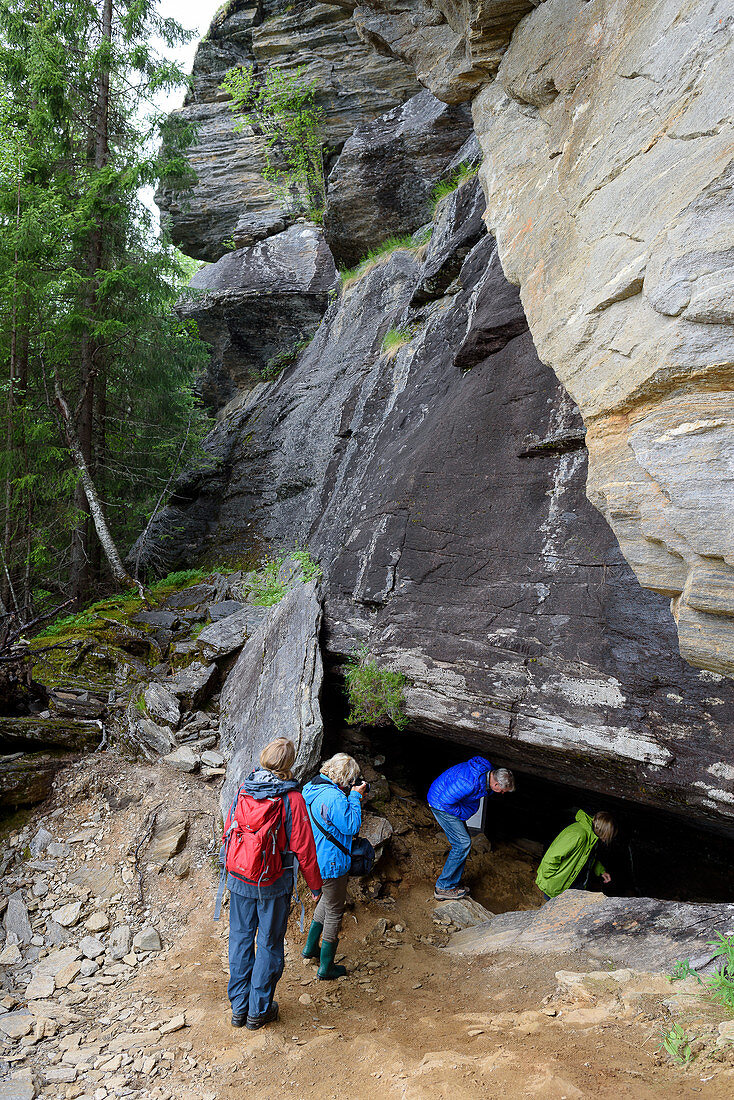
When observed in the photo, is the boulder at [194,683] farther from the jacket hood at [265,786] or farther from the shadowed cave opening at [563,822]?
the jacket hood at [265,786]

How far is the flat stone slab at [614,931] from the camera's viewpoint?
173 inches

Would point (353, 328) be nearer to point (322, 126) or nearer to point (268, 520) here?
point (268, 520)

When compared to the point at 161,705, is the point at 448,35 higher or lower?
higher

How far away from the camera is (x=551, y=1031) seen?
3764 mm

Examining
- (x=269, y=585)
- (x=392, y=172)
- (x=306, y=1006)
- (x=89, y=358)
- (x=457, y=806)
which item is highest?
(x=392, y=172)

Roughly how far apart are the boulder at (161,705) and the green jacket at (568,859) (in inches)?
201

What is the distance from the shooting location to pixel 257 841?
14.7 ft

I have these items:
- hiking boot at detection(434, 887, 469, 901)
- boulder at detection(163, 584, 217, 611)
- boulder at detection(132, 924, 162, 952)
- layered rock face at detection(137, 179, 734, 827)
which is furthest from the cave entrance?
boulder at detection(163, 584, 217, 611)

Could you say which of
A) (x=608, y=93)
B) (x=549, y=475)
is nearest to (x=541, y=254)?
(x=608, y=93)

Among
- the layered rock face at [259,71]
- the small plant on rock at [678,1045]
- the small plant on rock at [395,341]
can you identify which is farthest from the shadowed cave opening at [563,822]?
the layered rock face at [259,71]

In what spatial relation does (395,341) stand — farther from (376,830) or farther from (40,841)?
(40,841)

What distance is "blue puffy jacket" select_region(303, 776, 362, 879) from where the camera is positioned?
16.6ft

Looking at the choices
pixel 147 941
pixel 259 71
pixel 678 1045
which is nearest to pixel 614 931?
pixel 678 1045

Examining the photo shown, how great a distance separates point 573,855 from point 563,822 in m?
2.85
